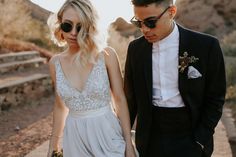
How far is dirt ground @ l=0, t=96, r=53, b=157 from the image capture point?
7785 mm

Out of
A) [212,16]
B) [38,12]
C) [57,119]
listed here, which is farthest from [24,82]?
[212,16]

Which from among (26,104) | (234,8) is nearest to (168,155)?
(26,104)

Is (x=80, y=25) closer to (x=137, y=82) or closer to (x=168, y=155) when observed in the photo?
(x=137, y=82)

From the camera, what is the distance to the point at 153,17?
3.32 meters

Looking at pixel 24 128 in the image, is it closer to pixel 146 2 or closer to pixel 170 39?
pixel 170 39

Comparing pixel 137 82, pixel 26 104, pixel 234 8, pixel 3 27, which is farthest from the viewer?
pixel 234 8

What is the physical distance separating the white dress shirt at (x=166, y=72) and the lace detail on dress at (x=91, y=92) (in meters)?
0.32

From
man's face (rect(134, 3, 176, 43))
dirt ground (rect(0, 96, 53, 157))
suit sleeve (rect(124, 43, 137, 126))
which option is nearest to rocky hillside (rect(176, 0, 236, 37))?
dirt ground (rect(0, 96, 53, 157))

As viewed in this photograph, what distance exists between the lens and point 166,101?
3.44 metres

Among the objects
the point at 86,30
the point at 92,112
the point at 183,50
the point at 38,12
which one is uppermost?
the point at 86,30

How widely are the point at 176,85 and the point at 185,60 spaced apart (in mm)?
170

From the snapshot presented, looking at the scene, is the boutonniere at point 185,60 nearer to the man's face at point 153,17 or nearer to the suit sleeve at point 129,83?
the man's face at point 153,17

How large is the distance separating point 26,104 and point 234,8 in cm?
2282

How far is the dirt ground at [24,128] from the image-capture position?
779 cm
